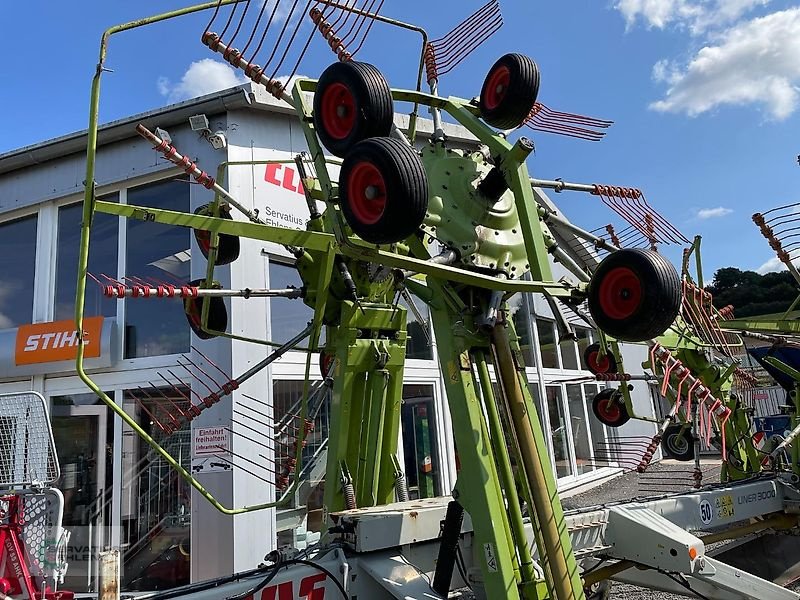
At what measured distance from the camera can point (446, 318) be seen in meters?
3.54

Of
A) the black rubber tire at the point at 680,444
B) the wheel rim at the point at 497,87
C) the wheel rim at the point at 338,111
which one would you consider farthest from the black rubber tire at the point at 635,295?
the black rubber tire at the point at 680,444

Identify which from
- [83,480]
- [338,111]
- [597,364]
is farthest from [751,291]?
[338,111]

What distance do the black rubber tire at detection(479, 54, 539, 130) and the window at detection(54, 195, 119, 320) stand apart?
6804 mm

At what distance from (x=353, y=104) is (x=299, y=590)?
2419mm

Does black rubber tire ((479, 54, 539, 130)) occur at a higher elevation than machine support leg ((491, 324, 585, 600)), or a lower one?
higher

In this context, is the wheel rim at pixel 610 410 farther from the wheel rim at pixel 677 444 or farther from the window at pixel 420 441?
the window at pixel 420 441

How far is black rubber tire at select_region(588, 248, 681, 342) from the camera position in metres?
2.92

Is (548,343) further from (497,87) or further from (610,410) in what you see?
(497,87)

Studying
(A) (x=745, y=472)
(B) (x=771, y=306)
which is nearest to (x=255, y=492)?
(A) (x=745, y=472)

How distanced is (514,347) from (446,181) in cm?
104

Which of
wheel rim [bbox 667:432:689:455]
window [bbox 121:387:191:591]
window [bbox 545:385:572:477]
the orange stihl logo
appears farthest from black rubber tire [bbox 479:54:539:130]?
window [bbox 545:385:572:477]

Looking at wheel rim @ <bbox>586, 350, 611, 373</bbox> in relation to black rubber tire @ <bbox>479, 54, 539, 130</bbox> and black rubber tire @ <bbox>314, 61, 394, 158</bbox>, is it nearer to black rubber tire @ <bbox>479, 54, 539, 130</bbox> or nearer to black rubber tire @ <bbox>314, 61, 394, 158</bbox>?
black rubber tire @ <bbox>479, 54, 539, 130</bbox>

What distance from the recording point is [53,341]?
8.90 metres

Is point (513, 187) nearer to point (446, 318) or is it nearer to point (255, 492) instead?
Answer: point (446, 318)
